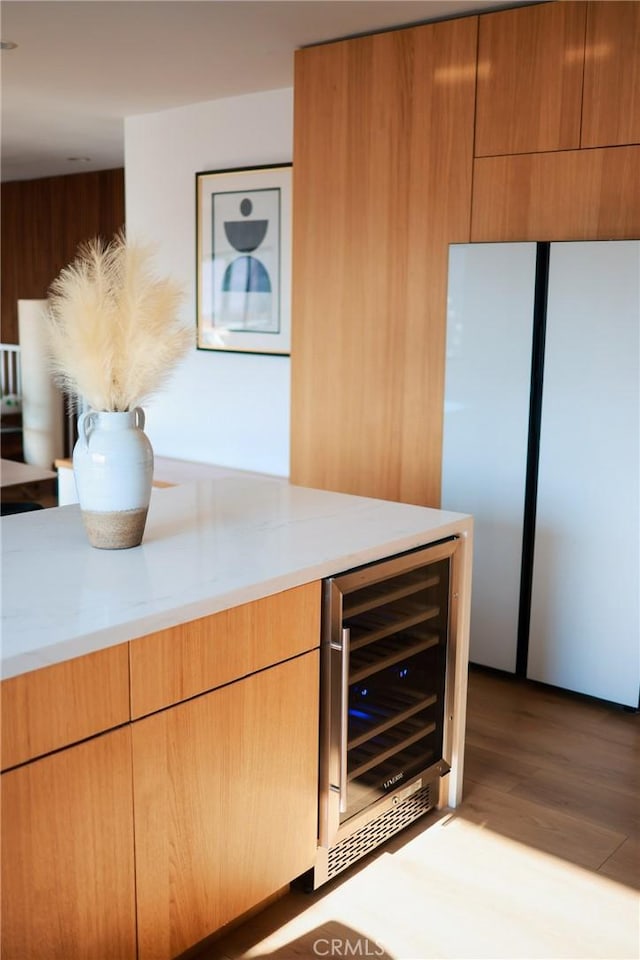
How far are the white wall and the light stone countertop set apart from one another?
2.38 meters

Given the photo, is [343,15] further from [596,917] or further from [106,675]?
[596,917]

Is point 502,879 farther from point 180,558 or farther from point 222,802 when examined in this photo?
point 180,558

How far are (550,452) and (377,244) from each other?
3.88 ft

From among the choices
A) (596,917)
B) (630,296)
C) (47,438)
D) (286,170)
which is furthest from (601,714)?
(47,438)

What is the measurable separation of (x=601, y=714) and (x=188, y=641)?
209 centimetres

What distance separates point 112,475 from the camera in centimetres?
204

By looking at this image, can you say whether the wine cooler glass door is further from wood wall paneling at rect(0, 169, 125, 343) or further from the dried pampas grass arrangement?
wood wall paneling at rect(0, 169, 125, 343)

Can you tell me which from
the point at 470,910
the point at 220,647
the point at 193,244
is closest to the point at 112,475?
the point at 220,647

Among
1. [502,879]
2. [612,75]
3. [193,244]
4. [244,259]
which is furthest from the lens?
[193,244]

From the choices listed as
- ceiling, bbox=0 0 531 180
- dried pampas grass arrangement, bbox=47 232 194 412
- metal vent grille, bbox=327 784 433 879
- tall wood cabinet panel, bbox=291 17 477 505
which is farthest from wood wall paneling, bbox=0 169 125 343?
metal vent grille, bbox=327 784 433 879

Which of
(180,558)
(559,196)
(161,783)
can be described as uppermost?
(559,196)

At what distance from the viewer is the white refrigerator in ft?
10.6

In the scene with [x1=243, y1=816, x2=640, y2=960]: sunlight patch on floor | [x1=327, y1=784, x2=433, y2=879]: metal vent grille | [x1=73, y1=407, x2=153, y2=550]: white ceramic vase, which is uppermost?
[x1=73, y1=407, x2=153, y2=550]: white ceramic vase

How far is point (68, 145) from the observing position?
6.73 m
